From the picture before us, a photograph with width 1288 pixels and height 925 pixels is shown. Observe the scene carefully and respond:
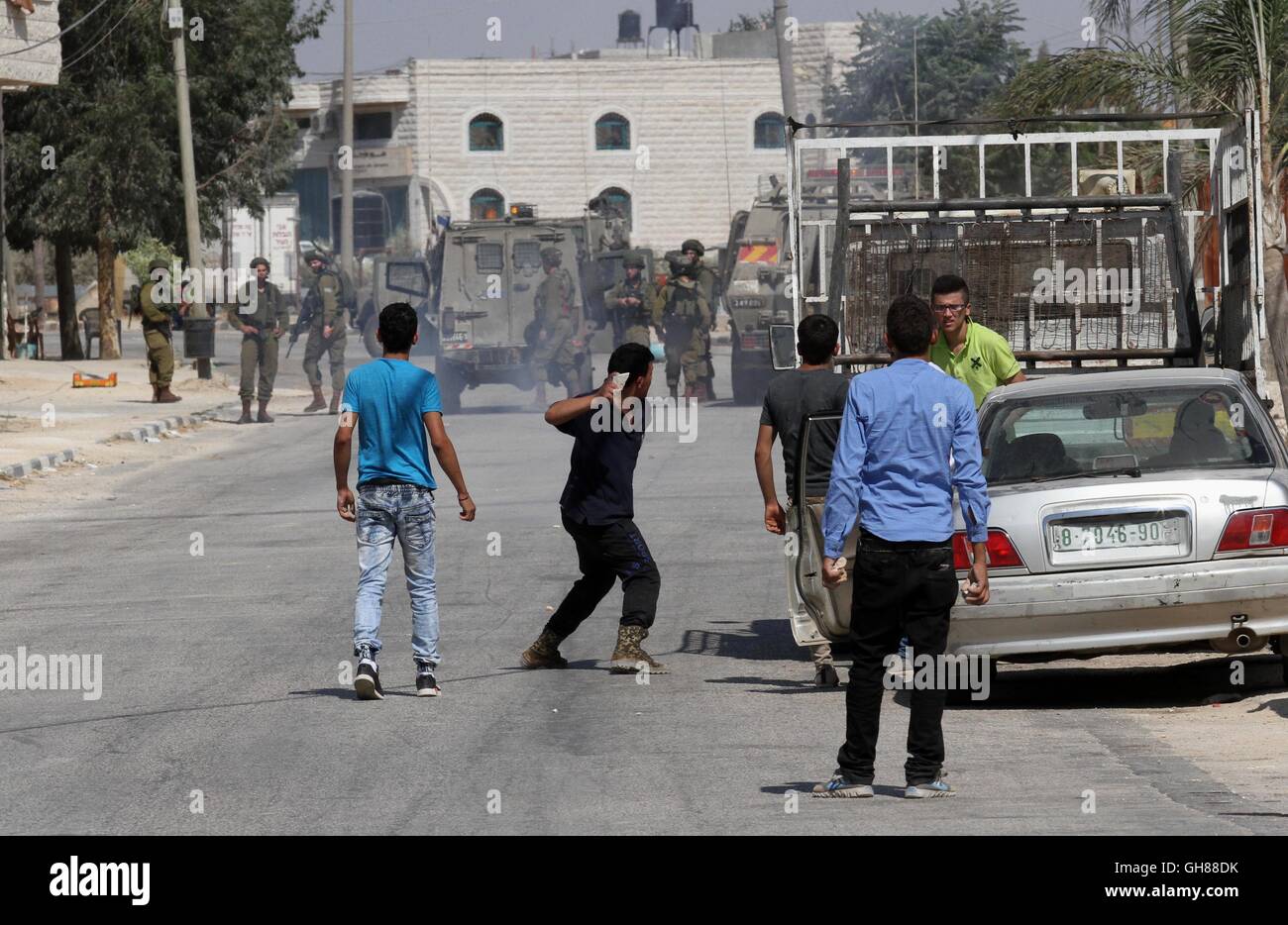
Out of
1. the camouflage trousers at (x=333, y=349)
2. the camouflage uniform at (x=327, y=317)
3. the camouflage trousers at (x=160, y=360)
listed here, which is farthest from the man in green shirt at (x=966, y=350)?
the camouflage trousers at (x=160, y=360)

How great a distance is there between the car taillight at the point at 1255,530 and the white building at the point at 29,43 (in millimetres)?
28977

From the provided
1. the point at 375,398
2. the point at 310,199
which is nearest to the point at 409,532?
the point at 375,398

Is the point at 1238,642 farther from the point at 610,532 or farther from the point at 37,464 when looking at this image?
the point at 37,464

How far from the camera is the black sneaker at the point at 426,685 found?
29.4 feet

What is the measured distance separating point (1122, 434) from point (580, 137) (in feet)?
204

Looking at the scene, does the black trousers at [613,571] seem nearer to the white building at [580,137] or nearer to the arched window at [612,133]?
the white building at [580,137]

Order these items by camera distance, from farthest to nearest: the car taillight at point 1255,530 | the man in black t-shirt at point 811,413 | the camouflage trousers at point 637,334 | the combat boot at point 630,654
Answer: the camouflage trousers at point 637,334
the combat boot at point 630,654
the man in black t-shirt at point 811,413
the car taillight at point 1255,530

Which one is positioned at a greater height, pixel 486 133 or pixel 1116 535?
pixel 486 133

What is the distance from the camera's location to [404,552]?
9008 millimetres

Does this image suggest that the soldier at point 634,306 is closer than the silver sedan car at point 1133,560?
No

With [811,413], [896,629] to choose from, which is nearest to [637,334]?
[811,413]

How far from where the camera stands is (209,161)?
42.6 metres
